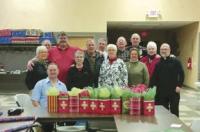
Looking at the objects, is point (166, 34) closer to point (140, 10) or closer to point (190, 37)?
point (190, 37)

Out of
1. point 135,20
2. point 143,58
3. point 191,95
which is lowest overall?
point 191,95

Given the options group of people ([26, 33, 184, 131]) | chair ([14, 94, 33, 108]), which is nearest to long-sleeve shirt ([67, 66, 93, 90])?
group of people ([26, 33, 184, 131])

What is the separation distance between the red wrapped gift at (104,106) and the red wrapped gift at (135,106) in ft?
0.90

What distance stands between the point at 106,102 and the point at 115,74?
1.56 metres

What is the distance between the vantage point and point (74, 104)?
4.48 meters

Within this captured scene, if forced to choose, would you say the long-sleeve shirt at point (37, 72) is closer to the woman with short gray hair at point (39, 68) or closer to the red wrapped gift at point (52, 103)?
the woman with short gray hair at point (39, 68)

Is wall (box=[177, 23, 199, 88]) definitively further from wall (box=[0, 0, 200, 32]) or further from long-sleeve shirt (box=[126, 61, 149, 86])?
long-sleeve shirt (box=[126, 61, 149, 86])

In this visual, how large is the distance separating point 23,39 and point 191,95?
629 centimetres

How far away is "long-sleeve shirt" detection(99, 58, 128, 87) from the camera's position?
5906mm

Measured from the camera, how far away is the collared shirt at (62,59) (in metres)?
6.32

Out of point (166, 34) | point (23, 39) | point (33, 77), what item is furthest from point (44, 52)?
point (166, 34)

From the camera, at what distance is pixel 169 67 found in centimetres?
623

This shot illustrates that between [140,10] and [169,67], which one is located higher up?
[140,10]

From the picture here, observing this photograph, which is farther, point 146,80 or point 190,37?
point 190,37
